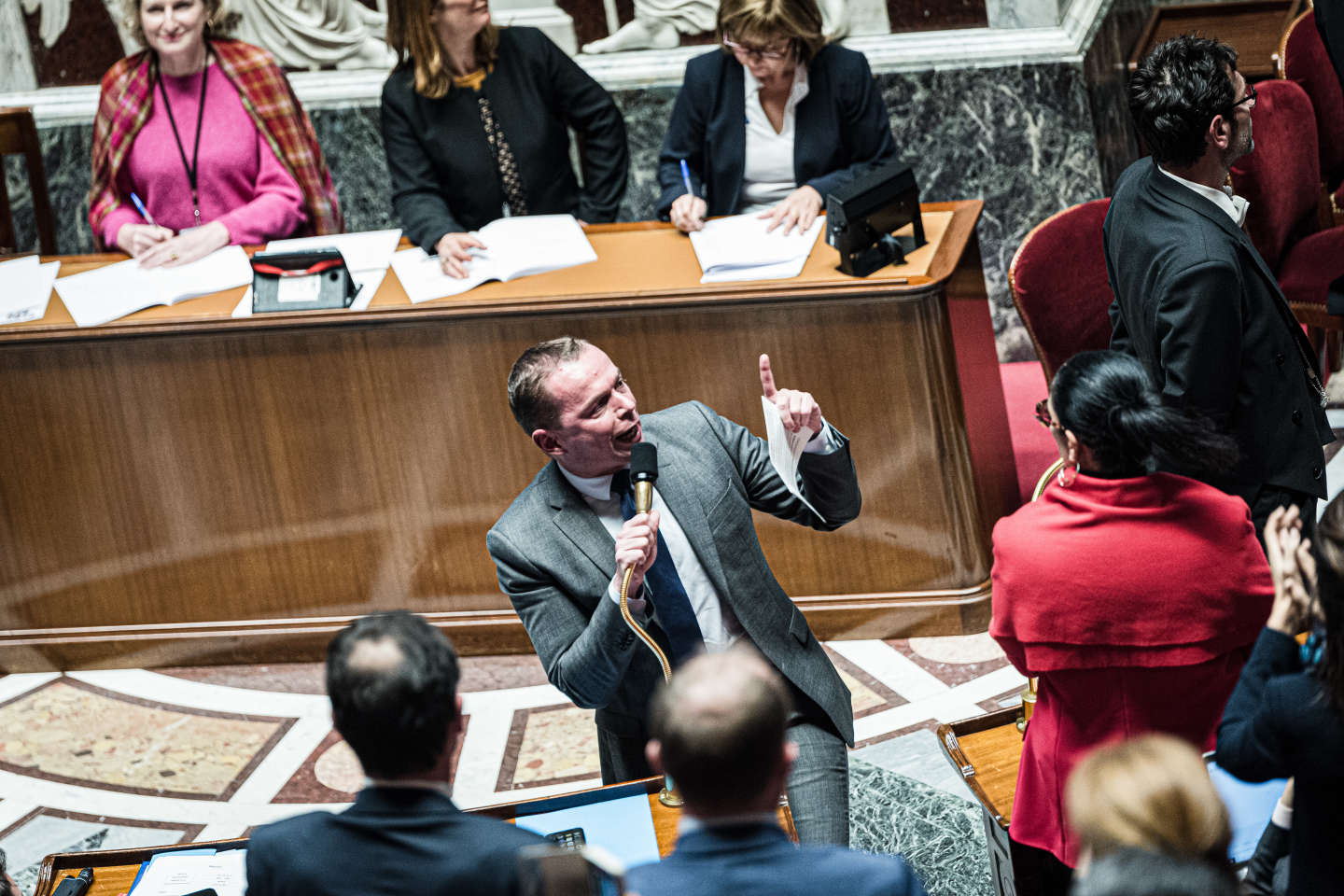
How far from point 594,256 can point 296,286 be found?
32.3 inches

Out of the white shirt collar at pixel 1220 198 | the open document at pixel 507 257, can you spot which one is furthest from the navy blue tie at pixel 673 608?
the open document at pixel 507 257

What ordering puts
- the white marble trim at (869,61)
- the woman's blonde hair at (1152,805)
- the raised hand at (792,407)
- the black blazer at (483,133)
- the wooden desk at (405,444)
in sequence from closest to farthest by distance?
the woman's blonde hair at (1152,805)
the raised hand at (792,407)
the wooden desk at (405,444)
the black blazer at (483,133)
the white marble trim at (869,61)

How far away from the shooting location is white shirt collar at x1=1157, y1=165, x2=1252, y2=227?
263 cm

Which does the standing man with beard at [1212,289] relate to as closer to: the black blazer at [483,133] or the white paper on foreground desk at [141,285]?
the black blazer at [483,133]

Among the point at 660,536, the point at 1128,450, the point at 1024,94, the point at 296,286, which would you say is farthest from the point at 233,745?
the point at 1024,94

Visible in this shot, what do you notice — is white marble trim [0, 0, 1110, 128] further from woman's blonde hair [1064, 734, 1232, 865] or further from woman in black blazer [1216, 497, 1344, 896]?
woman's blonde hair [1064, 734, 1232, 865]

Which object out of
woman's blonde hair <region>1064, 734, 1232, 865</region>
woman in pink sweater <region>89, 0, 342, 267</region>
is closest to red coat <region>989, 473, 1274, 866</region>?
woman's blonde hair <region>1064, 734, 1232, 865</region>

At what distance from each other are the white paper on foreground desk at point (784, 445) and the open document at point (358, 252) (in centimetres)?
171

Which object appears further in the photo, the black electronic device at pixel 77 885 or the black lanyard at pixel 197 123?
the black lanyard at pixel 197 123

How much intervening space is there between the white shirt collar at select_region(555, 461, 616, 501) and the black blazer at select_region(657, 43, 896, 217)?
171cm

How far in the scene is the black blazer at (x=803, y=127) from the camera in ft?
13.4

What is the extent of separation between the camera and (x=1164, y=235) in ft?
8.50

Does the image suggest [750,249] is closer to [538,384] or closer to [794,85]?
[794,85]

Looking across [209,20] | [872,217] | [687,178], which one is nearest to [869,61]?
[687,178]
